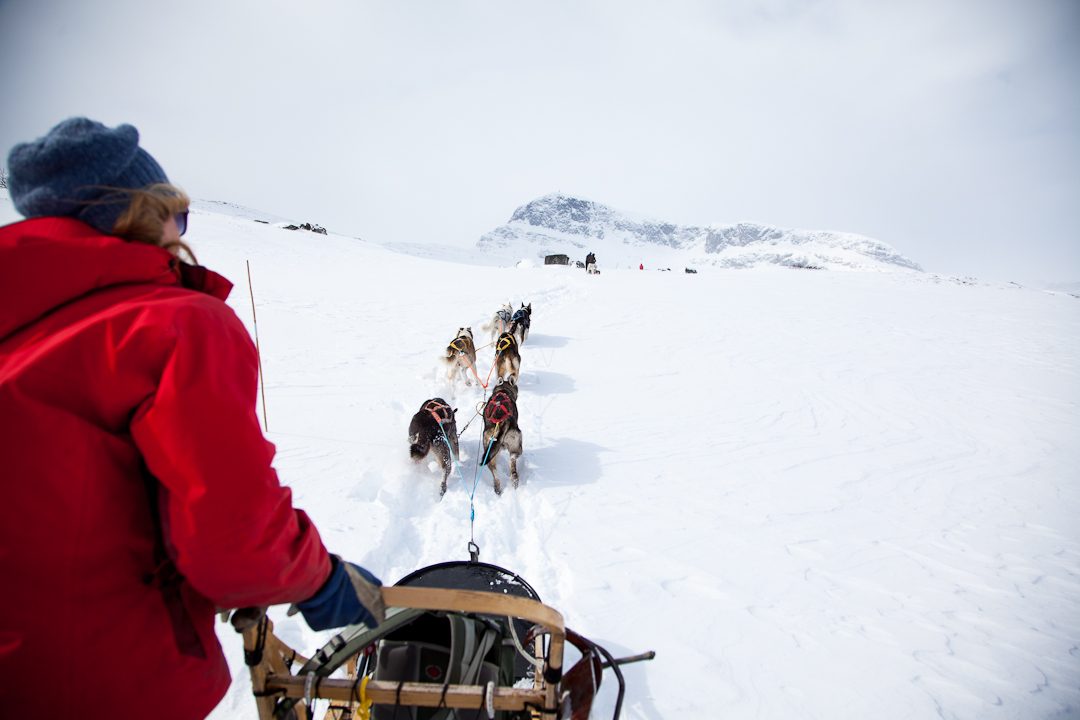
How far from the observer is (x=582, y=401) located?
7426mm

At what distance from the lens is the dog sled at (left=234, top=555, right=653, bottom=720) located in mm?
1446

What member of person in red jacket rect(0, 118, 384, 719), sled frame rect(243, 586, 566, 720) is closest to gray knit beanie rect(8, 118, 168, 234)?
person in red jacket rect(0, 118, 384, 719)

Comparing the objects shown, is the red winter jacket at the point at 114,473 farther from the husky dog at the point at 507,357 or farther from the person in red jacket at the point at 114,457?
the husky dog at the point at 507,357

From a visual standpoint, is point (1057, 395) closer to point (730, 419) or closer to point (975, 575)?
point (730, 419)

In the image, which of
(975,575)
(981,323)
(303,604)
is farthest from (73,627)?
(981,323)

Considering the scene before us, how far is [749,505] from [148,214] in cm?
495

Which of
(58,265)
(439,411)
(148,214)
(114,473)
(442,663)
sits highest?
(148,214)

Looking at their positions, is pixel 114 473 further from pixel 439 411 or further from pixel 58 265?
pixel 439 411

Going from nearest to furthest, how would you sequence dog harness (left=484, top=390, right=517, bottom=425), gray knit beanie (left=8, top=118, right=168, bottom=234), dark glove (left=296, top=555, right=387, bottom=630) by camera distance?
gray knit beanie (left=8, top=118, right=168, bottom=234) < dark glove (left=296, top=555, right=387, bottom=630) < dog harness (left=484, top=390, right=517, bottom=425)

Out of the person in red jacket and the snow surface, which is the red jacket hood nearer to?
the person in red jacket

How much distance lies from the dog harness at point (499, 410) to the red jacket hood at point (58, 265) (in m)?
3.63

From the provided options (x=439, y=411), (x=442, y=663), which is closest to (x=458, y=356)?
(x=439, y=411)

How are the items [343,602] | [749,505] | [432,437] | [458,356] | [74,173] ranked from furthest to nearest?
[458,356]
[749,505]
[432,437]
[343,602]
[74,173]

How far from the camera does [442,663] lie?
6.23 feet
